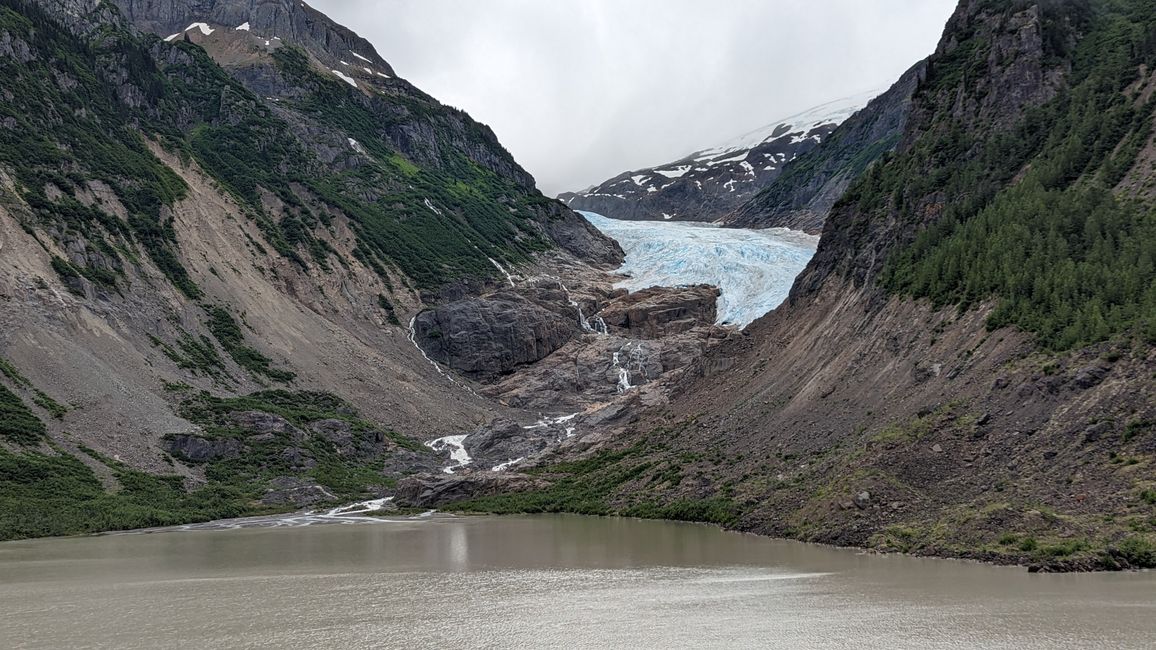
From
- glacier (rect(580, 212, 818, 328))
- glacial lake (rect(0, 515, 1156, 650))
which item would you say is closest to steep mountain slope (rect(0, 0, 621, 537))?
glacier (rect(580, 212, 818, 328))

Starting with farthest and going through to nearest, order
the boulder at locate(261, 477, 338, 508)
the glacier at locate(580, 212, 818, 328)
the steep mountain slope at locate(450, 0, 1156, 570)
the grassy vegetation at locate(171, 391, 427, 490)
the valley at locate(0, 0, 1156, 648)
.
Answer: the glacier at locate(580, 212, 818, 328) < the grassy vegetation at locate(171, 391, 427, 490) < the boulder at locate(261, 477, 338, 508) < the steep mountain slope at locate(450, 0, 1156, 570) < the valley at locate(0, 0, 1156, 648)

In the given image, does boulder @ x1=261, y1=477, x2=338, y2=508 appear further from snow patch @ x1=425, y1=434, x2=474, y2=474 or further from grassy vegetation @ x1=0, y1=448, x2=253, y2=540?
snow patch @ x1=425, y1=434, x2=474, y2=474

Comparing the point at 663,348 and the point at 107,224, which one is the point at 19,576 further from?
the point at 663,348

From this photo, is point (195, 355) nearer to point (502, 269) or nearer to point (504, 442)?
point (504, 442)

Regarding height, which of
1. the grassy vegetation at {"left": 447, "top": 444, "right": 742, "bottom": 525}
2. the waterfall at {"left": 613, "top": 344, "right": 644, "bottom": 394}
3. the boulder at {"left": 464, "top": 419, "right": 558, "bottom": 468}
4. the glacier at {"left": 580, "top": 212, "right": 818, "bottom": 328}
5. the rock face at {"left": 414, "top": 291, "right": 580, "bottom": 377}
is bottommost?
the grassy vegetation at {"left": 447, "top": 444, "right": 742, "bottom": 525}

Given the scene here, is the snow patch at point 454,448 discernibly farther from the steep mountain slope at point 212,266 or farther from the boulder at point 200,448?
the boulder at point 200,448

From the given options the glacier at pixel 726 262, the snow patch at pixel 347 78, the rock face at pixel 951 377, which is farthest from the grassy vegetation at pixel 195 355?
the snow patch at pixel 347 78
